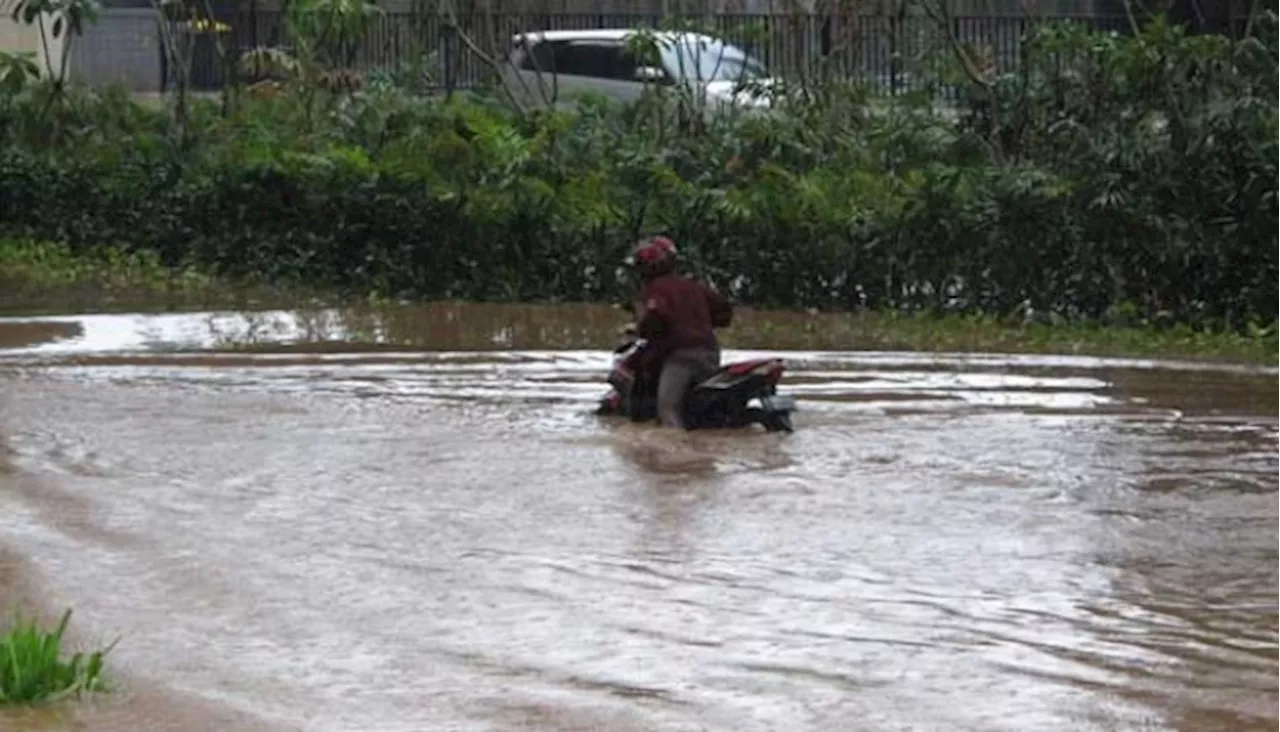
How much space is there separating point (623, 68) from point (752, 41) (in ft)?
19.6

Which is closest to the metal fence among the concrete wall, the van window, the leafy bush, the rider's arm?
the van window

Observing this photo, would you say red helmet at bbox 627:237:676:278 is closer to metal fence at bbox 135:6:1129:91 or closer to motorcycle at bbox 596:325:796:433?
motorcycle at bbox 596:325:796:433

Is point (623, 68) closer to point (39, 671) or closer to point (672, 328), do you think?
point (672, 328)

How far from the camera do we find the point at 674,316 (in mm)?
12609

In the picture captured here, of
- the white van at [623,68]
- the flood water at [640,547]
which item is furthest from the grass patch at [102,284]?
the white van at [623,68]

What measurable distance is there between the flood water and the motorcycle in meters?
0.14

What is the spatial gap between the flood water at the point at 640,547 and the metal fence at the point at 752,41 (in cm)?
840

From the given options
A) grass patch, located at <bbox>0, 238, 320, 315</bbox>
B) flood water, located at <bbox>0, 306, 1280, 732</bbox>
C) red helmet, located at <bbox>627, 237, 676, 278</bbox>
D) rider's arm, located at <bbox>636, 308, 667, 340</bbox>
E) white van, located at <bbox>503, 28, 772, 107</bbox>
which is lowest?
flood water, located at <bbox>0, 306, 1280, 732</bbox>

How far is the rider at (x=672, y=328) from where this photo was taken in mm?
12602

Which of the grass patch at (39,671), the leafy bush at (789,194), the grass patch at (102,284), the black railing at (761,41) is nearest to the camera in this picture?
the grass patch at (39,671)

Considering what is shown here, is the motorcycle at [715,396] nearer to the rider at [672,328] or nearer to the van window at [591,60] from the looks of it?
the rider at [672,328]

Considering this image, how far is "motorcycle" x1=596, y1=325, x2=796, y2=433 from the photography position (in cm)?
1248

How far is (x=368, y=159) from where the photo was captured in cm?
2072

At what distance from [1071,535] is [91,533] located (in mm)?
3928
